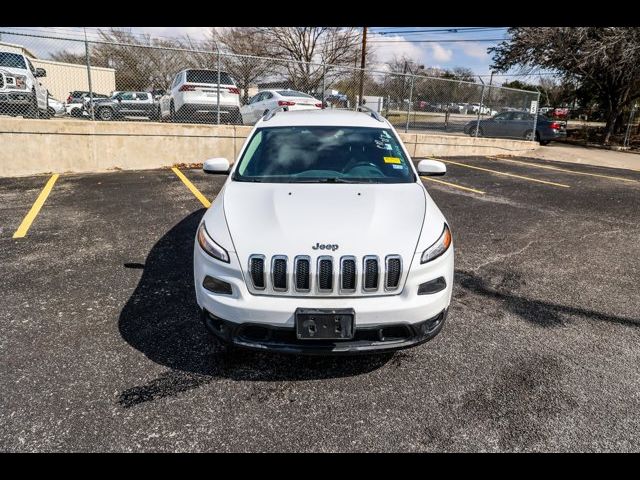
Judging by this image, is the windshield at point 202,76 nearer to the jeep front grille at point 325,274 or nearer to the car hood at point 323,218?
the car hood at point 323,218

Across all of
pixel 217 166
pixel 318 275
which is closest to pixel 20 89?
pixel 217 166

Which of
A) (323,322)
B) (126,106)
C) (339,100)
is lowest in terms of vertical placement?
(323,322)

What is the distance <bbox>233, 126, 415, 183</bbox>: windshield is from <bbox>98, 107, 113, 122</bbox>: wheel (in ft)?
26.4

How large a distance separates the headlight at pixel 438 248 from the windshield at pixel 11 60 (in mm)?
12002

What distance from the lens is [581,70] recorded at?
68.5 feet

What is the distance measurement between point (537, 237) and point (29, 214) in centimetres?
719

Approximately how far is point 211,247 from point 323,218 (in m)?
0.75

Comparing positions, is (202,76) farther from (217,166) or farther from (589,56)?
(589,56)

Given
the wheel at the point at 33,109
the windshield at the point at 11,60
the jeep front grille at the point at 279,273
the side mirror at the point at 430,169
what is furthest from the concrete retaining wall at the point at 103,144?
the jeep front grille at the point at 279,273

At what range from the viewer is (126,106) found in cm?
1043

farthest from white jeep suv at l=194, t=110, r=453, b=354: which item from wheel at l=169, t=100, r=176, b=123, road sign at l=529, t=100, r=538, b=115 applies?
road sign at l=529, t=100, r=538, b=115

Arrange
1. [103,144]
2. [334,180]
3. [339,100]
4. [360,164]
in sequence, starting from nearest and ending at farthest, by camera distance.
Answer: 1. [334,180]
2. [360,164]
3. [103,144]
4. [339,100]

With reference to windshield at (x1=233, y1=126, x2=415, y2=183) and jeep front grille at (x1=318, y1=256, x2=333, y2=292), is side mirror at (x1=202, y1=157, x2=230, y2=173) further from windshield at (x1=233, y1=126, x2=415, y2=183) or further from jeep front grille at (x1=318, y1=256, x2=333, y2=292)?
jeep front grille at (x1=318, y1=256, x2=333, y2=292)

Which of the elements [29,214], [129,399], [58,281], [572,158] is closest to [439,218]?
[129,399]
